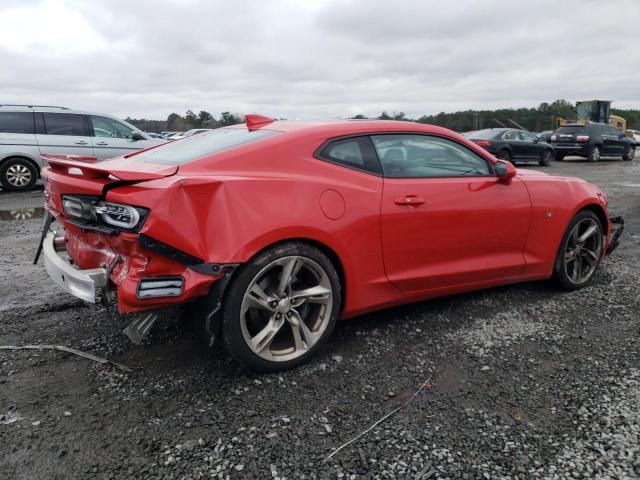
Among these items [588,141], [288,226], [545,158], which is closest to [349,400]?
[288,226]

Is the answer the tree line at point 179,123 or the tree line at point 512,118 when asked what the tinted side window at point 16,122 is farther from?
the tree line at point 512,118

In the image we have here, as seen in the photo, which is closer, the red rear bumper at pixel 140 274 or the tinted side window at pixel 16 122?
the red rear bumper at pixel 140 274

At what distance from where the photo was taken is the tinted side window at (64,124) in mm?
11219

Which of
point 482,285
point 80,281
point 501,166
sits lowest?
point 482,285

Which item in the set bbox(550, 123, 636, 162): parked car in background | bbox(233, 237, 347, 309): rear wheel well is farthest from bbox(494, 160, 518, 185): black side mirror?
bbox(550, 123, 636, 162): parked car in background

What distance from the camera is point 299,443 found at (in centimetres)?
233

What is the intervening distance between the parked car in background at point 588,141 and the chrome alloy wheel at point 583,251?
1825cm

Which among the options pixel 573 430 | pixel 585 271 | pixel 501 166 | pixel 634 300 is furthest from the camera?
pixel 585 271

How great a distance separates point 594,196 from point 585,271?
24.9 inches

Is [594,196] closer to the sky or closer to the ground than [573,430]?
closer to the sky

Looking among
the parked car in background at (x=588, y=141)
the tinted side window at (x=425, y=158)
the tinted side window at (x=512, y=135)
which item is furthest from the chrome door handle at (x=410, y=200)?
the parked car in background at (x=588, y=141)

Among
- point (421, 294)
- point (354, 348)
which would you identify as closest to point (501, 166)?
point (421, 294)

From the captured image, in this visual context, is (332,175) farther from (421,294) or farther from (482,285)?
(482,285)

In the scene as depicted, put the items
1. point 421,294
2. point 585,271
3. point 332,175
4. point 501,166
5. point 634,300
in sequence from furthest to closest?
point 585,271, point 634,300, point 501,166, point 421,294, point 332,175
